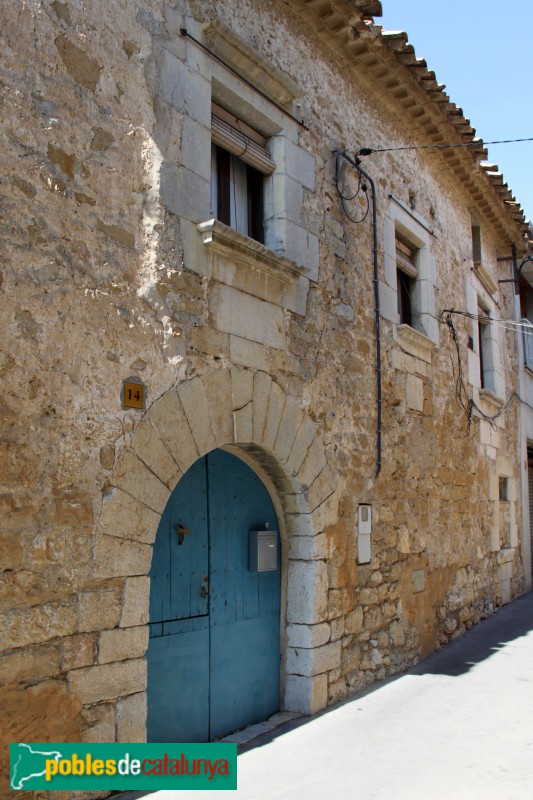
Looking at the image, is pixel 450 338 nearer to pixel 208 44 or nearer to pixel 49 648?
pixel 208 44

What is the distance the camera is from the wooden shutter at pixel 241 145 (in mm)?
4277

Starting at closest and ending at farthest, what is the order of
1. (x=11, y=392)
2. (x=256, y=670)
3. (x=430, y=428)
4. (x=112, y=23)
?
(x=11, y=392) → (x=112, y=23) → (x=256, y=670) → (x=430, y=428)

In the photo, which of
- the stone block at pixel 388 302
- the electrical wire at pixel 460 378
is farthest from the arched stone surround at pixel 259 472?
the electrical wire at pixel 460 378

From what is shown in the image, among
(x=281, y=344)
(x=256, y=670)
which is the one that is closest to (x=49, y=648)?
(x=256, y=670)

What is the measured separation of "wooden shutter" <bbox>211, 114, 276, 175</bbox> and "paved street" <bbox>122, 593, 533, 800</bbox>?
11.2 ft

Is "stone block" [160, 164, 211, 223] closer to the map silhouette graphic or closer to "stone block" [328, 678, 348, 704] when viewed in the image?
the map silhouette graphic

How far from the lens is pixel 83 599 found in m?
3.06

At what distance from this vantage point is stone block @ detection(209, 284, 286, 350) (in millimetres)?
3994

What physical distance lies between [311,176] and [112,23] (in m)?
1.87

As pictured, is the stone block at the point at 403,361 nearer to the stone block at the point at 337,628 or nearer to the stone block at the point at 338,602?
the stone block at the point at 338,602

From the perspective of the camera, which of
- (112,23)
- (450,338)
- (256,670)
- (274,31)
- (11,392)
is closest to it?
(11,392)

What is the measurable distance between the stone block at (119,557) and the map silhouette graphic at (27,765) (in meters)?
0.55

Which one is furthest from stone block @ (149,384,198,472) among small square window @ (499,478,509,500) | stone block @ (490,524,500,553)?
small square window @ (499,478,509,500)

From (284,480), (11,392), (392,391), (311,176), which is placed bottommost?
(284,480)
